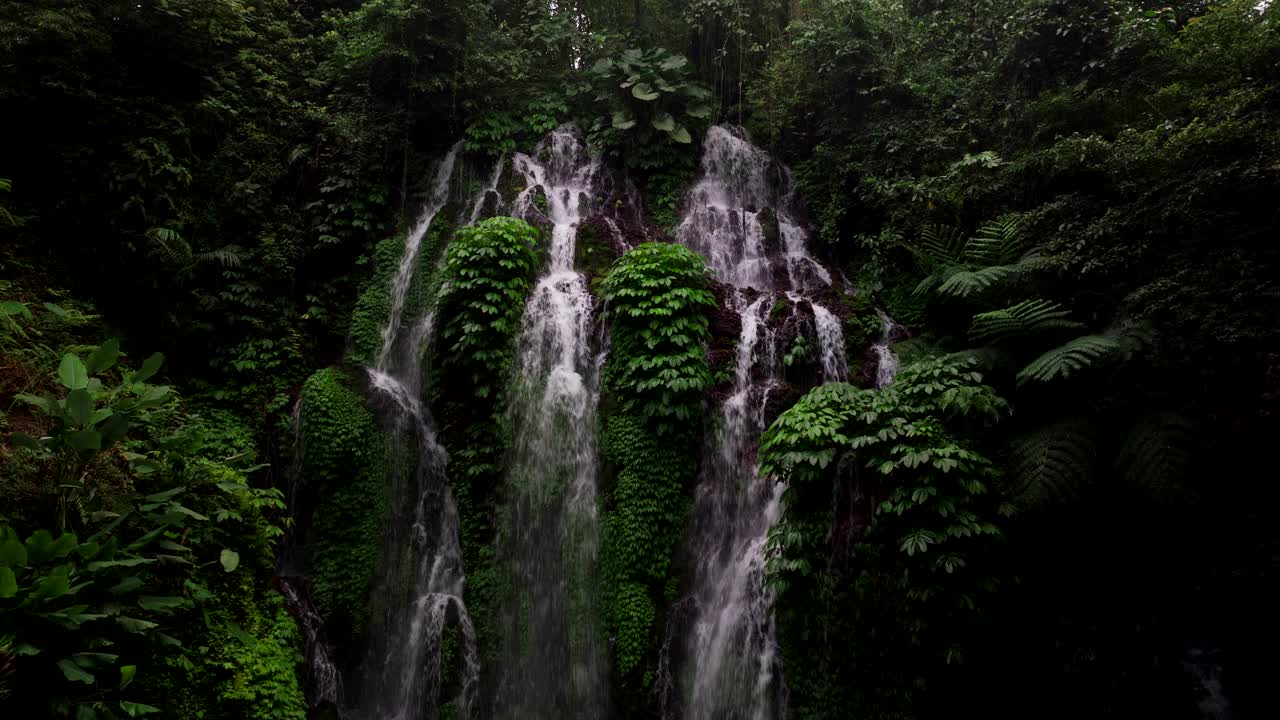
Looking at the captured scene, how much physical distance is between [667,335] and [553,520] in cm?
261

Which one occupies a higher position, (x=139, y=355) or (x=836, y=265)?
(x=836, y=265)

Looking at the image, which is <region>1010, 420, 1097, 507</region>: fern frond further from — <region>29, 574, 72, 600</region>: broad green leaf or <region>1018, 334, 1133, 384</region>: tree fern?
<region>29, 574, 72, 600</region>: broad green leaf

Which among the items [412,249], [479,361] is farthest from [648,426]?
[412,249]

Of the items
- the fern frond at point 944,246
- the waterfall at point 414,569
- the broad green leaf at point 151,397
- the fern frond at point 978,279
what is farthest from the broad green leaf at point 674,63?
the broad green leaf at point 151,397

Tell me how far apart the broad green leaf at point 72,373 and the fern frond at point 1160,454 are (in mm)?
7650

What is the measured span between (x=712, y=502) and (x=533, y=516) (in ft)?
7.06

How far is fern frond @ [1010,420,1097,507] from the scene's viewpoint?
458 cm

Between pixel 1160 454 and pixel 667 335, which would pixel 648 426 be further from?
pixel 1160 454

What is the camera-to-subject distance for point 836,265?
31.9 feet

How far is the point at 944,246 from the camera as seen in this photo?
721 cm

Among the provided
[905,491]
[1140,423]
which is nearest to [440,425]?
[905,491]

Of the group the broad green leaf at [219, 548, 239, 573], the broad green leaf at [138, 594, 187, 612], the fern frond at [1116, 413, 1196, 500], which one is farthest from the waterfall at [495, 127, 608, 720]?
the fern frond at [1116, 413, 1196, 500]

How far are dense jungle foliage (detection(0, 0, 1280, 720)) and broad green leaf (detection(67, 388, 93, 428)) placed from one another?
121 millimetres

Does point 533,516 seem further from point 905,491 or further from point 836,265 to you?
point 836,265
